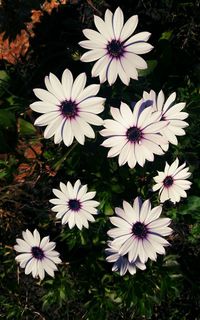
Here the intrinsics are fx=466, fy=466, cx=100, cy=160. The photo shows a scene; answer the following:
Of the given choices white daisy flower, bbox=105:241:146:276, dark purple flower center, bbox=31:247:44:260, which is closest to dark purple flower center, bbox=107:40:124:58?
white daisy flower, bbox=105:241:146:276

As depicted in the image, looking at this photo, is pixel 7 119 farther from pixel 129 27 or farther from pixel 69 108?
pixel 129 27

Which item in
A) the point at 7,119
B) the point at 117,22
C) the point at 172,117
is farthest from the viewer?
the point at 7,119

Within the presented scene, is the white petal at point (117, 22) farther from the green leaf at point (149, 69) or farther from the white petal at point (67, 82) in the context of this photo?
the green leaf at point (149, 69)

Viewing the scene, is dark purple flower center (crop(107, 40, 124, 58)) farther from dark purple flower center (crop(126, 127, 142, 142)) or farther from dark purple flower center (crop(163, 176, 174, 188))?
dark purple flower center (crop(163, 176, 174, 188))

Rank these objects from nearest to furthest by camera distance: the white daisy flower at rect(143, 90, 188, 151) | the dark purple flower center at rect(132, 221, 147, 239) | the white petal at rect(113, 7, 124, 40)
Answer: the white petal at rect(113, 7, 124, 40) → the white daisy flower at rect(143, 90, 188, 151) → the dark purple flower center at rect(132, 221, 147, 239)

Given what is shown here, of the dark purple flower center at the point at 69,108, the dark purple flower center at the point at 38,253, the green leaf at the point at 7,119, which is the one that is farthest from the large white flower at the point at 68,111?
the dark purple flower center at the point at 38,253

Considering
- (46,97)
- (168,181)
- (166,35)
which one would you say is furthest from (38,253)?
(166,35)

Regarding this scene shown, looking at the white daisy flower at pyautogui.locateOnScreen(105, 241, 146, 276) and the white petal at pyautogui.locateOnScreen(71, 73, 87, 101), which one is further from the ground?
the white petal at pyautogui.locateOnScreen(71, 73, 87, 101)

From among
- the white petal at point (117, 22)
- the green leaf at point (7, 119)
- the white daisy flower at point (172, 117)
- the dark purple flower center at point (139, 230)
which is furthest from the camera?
the green leaf at point (7, 119)
